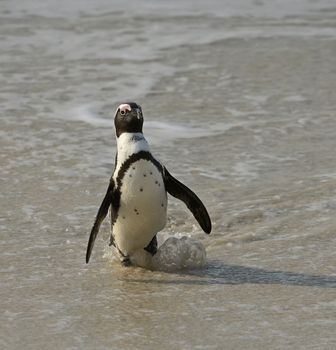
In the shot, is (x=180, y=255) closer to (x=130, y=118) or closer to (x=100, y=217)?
(x=100, y=217)

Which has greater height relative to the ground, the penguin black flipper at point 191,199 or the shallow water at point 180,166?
the penguin black flipper at point 191,199

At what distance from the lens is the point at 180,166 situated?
23.0ft

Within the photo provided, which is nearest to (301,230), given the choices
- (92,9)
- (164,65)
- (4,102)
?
(4,102)

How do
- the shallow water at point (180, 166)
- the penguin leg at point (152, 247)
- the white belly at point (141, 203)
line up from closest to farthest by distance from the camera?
the shallow water at point (180, 166), the white belly at point (141, 203), the penguin leg at point (152, 247)

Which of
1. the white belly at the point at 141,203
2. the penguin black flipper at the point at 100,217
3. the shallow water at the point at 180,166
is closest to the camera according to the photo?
the shallow water at the point at 180,166

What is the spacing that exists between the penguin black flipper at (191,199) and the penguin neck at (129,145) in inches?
8.3

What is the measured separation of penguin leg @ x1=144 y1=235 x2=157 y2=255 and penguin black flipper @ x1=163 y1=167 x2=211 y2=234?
0.77ft

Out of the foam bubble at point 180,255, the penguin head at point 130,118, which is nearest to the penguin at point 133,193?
the penguin head at point 130,118

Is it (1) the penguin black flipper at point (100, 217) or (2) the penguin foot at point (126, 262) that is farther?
(2) the penguin foot at point (126, 262)

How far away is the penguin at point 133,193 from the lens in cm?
512

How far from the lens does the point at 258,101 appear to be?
8625 millimetres

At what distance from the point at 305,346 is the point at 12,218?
2.34m

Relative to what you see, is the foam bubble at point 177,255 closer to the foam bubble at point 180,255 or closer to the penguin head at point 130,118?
the foam bubble at point 180,255

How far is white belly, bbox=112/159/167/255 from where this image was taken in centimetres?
512
